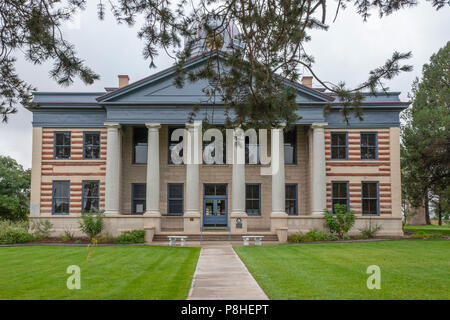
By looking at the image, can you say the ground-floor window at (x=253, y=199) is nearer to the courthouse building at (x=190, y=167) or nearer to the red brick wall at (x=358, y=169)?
the courthouse building at (x=190, y=167)

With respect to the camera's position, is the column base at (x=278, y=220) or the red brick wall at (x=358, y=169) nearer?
the column base at (x=278, y=220)

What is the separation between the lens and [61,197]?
3212 cm

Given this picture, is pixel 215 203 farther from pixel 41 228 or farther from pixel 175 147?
pixel 41 228

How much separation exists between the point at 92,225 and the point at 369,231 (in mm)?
17019

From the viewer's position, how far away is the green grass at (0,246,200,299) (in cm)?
1067

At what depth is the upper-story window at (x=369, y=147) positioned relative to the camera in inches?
1276

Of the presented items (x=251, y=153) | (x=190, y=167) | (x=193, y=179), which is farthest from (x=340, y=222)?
(x=190, y=167)

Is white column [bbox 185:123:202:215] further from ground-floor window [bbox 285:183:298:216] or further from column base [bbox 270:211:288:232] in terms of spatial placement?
ground-floor window [bbox 285:183:298:216]

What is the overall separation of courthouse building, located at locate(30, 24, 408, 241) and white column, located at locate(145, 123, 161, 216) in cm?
7

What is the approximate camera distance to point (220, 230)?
32.1 m

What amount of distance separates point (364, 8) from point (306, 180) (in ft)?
80.1

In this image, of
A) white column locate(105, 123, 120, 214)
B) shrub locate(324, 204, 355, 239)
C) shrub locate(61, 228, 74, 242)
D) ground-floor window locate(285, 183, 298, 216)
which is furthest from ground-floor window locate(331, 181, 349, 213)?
shrub locate(61, 228, 74, 242)

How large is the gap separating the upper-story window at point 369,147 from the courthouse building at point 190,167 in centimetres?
7

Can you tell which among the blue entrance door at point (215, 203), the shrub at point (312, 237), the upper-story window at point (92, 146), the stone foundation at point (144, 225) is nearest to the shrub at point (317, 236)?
the shrub at point (312, 237)
